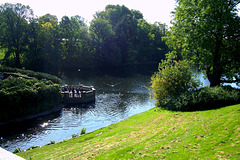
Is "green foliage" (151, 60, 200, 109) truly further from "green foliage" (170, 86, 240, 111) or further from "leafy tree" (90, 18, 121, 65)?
"leafy tree" (90, 18, 121, 65)

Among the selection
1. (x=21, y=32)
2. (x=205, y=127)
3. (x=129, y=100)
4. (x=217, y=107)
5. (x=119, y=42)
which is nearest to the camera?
(x=205, y=127)

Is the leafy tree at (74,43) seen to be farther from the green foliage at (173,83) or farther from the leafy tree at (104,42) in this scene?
A: the green foliage at (173,83)

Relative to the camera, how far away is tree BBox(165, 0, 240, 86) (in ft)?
97.0

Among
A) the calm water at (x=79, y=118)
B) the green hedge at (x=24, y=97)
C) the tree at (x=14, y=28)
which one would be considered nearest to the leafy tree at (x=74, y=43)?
the tree at (x=14, y=28)

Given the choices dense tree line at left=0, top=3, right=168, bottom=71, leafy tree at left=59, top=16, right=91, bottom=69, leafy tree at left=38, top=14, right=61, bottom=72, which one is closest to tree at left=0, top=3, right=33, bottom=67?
dense tree line at left=0, top=3, right=168, bottom=71

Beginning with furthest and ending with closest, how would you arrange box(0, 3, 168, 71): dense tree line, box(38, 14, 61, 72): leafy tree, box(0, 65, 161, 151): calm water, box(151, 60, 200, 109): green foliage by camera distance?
box(38, 14, 61, 72): leafy tree < box(0, 3, 168, 71): dense tree line < box(151, 60, 200, 109): green foliage < box(0, 65, 161, 151): calm water

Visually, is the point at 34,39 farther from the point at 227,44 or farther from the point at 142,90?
the point at 227,44

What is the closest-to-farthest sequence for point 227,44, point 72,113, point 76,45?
point 227,44 → point 72,113 → point 76,45

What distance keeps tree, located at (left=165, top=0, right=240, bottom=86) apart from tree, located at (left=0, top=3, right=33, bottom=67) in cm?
6175

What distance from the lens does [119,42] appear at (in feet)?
370

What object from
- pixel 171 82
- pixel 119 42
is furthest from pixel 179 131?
pixel 119 42

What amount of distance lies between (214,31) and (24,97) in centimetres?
3234

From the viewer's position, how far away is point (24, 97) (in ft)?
119

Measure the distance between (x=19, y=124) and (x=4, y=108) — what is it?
3.62 metres
